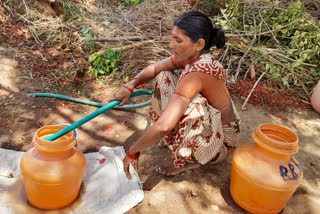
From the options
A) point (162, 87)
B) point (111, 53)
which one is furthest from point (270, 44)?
point (162, 87)

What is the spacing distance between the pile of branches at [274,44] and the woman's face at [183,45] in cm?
213

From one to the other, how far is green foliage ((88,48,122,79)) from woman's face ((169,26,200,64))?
6.99 feet

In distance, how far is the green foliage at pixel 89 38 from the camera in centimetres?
436

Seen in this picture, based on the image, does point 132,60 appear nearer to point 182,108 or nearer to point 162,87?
point 162,87

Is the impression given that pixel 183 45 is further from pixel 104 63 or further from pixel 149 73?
pixel 104 63

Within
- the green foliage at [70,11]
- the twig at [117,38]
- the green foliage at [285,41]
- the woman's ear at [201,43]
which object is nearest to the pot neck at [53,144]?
the woman's ear at [201,43]

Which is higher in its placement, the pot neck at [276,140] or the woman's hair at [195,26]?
the woman's hair at [195,26]

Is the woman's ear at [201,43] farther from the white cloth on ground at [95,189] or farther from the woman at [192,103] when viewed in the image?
the white cloth on ground at [95,189]

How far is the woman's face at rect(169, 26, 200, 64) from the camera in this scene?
1.96m

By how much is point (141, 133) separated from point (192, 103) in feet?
3.55

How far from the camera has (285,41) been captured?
4.59 m

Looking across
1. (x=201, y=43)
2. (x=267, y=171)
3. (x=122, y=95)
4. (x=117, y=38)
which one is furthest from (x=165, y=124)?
(x=117, y=38)

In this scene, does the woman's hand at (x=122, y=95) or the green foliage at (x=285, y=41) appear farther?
the green foliage at (x=285, y=41)

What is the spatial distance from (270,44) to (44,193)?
414 centimetres
